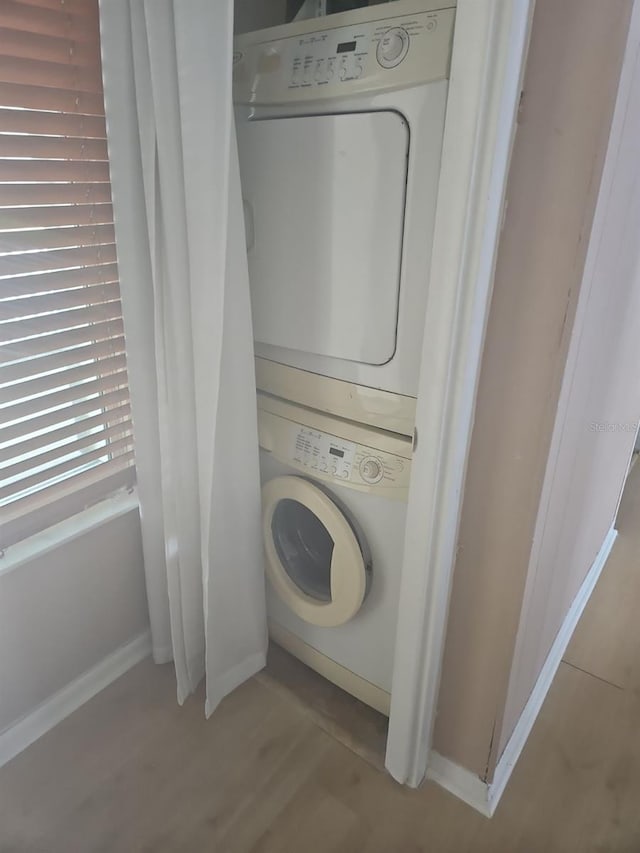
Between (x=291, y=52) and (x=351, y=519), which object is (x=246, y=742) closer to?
(x=351, y=519)

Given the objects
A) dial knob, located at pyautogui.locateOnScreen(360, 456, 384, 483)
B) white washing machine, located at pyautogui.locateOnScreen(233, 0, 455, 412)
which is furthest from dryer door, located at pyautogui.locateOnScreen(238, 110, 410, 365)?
dial knob, located at pyautogui.locateOnScreen(360, 456, 384, 483)

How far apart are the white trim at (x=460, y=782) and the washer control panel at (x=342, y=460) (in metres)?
0.74

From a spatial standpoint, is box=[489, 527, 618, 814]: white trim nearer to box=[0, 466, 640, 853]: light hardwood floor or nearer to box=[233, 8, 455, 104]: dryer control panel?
box=[0, 466, 640, 853]: light hardwood floor

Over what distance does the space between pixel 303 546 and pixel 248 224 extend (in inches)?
36.2

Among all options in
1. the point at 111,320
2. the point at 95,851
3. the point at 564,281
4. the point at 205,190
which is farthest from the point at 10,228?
the point at 95,851

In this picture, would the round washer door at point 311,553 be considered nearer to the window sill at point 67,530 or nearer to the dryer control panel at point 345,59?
the window sill at point 67,530

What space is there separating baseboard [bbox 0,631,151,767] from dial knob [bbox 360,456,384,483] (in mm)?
969

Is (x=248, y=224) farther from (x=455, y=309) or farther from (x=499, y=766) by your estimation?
(x=499, y=766)

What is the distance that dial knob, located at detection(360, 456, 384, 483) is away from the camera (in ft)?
4.43

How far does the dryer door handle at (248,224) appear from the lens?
1.39m

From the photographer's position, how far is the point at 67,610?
63.2 inches

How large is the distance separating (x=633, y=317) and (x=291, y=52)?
1014 mm

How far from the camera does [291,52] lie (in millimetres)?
1210

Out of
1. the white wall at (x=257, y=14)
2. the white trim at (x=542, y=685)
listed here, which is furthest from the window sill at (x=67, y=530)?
the white wall at (x=257, y=14)
